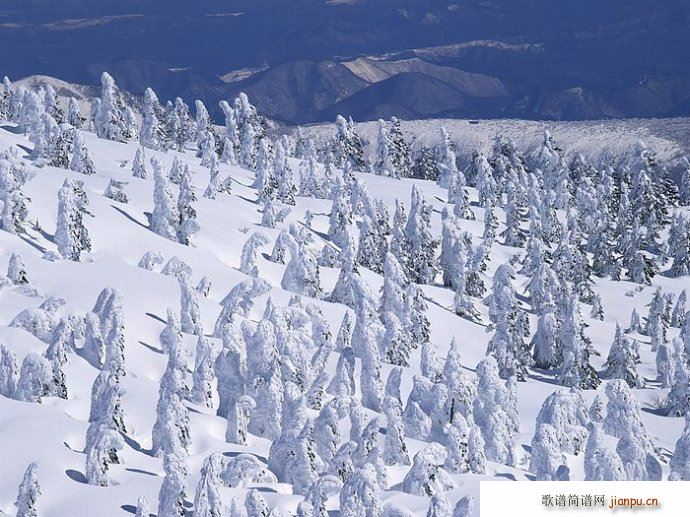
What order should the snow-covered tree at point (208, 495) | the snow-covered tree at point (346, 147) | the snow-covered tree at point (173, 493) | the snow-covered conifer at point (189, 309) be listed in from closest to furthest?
the snow-covered tree at point (208, 495)
the snow-covered tree at point (173, 493)
the snow-covered conifer at point (189, 309)
the snow-covered tree at point (346, 147)

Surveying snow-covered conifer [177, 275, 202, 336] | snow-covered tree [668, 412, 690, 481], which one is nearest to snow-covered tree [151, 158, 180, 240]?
snow-covered conifer [177, 275, 202, 336]

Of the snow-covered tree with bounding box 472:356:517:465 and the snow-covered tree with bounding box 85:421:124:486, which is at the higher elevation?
the snow-covered tree with bounding box 85:421:124:486

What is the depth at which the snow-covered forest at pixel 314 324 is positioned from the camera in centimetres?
5284

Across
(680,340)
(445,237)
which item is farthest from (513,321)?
(445,237)

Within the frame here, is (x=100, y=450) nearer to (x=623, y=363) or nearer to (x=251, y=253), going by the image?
(x=251, y=253)

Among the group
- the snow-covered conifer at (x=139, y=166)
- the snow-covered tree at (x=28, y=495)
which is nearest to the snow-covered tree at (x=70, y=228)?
the snow-covered conifer at (x=139, y=166)

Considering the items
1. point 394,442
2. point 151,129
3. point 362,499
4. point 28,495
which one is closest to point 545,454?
point 394,442

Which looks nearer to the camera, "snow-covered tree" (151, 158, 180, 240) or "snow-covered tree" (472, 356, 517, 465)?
"snow-covered tree" (472, 356, 517, 465)

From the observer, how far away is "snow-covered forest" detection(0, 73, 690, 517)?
173 feet

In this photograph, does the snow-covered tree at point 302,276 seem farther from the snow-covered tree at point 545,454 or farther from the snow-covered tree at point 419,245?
the snow-covered tree at point 545,454

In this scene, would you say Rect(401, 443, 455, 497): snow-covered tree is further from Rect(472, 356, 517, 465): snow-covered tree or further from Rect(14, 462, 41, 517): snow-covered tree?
Rect(472, 356, 517, 465): snow-covered tree

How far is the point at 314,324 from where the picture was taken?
7838 cm

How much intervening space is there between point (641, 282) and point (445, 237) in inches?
919

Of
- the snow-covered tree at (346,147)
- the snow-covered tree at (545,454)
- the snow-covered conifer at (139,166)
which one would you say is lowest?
the snow-covered tree at (346,147)
